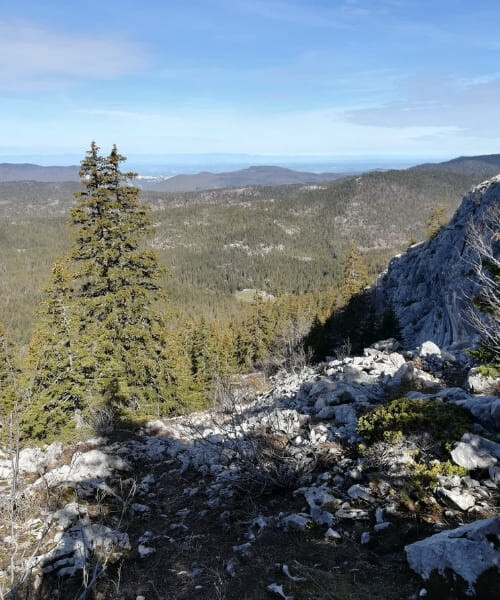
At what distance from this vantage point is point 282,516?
7.52 m

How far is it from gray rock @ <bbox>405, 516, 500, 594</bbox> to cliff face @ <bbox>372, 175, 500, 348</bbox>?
929 inches

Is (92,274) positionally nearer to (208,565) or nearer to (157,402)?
(157,402)

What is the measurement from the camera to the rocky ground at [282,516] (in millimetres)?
5301

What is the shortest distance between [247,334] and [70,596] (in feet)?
163

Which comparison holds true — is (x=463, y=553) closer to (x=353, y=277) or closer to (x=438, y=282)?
(x=438, y=282)

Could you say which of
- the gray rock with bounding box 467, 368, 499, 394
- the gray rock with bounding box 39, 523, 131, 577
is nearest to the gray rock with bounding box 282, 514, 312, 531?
the gray rock with bounding box 39, 523, 131, 577

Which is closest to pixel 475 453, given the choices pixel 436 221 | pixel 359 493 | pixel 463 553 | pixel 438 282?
pixel 359 493

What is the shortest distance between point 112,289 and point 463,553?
16312 mm

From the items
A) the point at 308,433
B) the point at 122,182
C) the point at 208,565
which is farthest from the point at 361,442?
the point at 122,182

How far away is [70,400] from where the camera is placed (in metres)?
17.8

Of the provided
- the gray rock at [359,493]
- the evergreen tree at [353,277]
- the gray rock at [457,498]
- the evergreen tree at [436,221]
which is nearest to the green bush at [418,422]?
the gray rock at [457,498]

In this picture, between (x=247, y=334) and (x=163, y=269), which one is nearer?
(x=163, y=269)

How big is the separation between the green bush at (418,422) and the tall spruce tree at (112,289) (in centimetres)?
1166

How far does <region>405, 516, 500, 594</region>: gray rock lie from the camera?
180 inches
